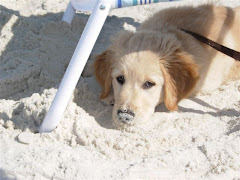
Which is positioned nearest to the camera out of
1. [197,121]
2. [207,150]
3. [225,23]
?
[207,150]

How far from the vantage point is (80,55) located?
257 cm

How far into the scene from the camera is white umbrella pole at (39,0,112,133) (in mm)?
2568

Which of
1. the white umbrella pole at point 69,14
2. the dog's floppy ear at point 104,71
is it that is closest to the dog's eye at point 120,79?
the dog's floppy ear at point 104,71

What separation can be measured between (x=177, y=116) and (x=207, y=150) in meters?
0.62

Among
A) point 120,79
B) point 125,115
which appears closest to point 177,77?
point 120,79

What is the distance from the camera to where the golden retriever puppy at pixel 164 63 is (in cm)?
301

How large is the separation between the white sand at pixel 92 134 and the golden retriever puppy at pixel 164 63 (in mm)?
129

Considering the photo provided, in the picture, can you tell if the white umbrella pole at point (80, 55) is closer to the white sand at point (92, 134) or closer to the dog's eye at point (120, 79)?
the white sand at point (92, 134)

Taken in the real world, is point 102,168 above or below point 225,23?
below

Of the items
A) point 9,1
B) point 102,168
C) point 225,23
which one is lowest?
point 9,1

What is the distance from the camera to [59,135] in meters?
2.65

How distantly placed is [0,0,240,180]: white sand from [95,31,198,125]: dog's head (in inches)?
5.4

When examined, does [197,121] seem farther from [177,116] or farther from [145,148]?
[145,148]

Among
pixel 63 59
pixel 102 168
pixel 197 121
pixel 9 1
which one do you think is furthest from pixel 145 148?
pixel 9 1
